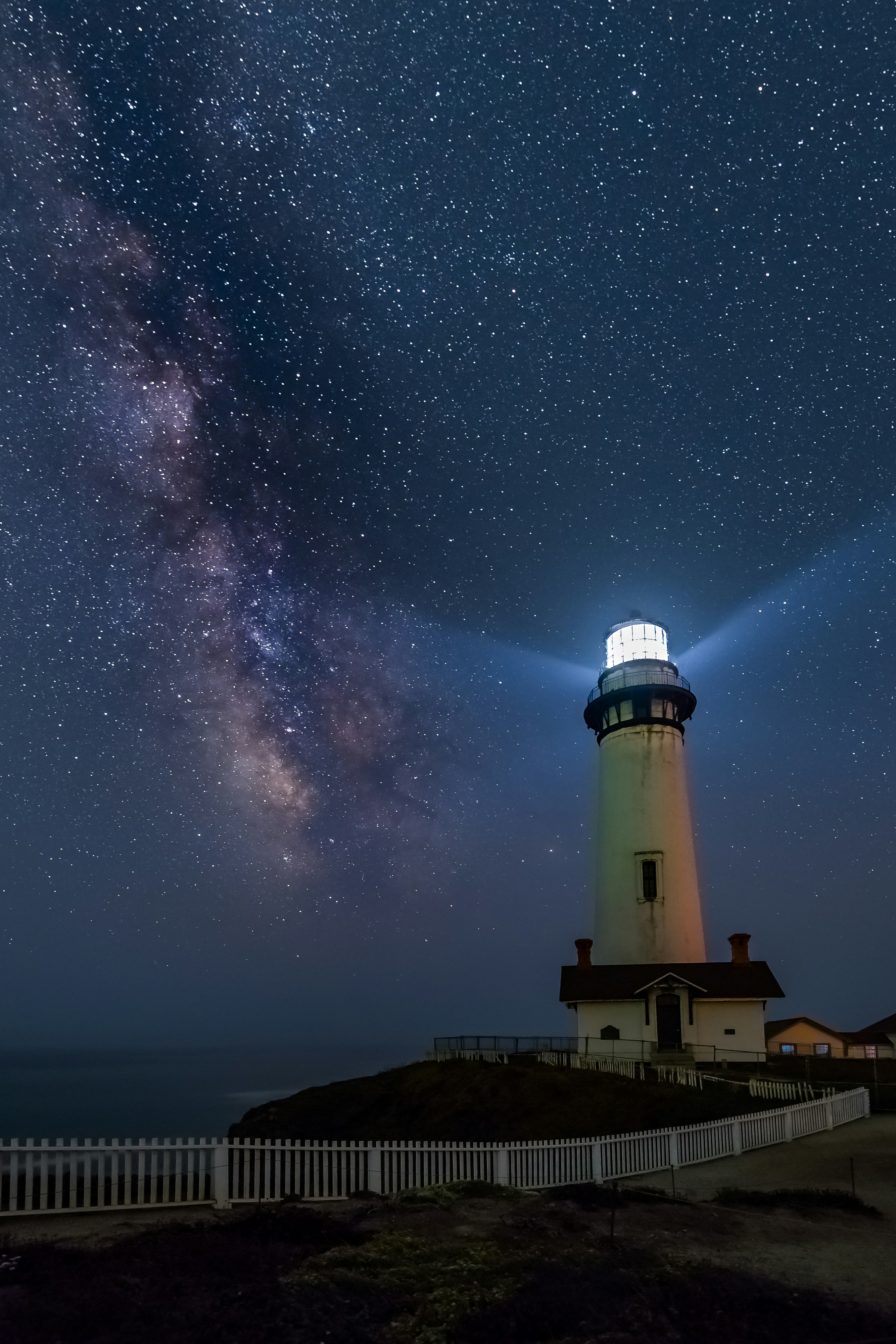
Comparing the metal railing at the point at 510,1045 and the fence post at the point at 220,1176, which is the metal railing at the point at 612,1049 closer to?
the metal railing at the point at 510,1045

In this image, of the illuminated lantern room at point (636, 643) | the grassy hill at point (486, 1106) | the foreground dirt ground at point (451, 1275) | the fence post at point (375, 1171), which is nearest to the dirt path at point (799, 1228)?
the foreground dirt ground at point (451, 1275)

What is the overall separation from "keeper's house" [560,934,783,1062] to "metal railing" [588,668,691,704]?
13.6m

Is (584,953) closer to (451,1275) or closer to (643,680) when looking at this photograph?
(643,680)

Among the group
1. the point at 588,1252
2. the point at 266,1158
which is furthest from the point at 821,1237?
the point at 266,1158

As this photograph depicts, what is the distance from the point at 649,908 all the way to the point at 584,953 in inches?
157

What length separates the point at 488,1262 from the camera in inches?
391

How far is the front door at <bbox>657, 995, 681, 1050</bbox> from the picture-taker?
4053 centimetres

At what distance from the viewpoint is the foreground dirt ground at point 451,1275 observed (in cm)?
785

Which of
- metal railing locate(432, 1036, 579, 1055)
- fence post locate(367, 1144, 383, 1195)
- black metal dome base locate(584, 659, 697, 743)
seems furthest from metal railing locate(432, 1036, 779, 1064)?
fence post locate(367, 1144, 383, 1195)

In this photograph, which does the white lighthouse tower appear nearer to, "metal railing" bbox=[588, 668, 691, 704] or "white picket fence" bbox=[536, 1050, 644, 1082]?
"metal railing" bbox=[588, 668, 691, 704]

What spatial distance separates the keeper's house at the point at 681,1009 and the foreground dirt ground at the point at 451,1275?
88.9 ft

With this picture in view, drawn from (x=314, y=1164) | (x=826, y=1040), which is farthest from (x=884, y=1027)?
(x=314, y=1164)

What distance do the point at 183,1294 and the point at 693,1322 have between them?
15.5 ft

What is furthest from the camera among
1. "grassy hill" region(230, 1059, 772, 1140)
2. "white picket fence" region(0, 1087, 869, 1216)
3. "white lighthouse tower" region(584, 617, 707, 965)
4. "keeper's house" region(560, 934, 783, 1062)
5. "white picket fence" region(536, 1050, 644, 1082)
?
"white lighthouse tower" region(584, 617, 707, 965)
